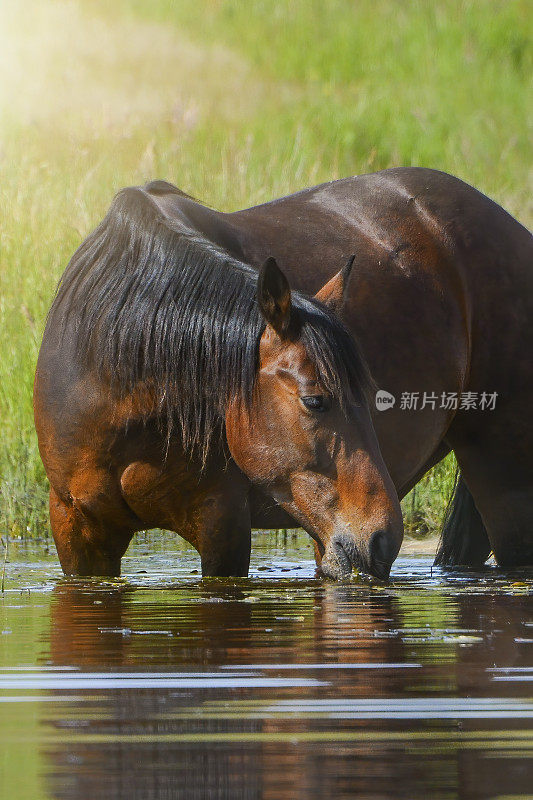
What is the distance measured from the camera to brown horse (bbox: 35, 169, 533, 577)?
15.7 ft

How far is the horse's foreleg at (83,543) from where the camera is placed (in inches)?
212

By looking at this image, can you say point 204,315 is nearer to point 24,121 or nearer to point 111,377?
point 111,377

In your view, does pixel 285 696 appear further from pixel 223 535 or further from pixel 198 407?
pixel 223 535

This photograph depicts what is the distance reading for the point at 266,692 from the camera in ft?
9.57

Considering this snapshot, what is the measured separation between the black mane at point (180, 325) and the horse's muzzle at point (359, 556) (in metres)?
0.44

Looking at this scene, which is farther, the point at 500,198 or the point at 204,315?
the point at 500,198

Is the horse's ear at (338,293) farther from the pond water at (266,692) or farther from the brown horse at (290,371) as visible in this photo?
the pond water at (266,692)

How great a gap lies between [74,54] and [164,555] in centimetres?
1384

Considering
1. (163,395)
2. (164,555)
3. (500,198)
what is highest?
(500,198)

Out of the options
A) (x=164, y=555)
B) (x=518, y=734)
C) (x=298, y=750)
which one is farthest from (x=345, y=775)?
(x=164, y=555)

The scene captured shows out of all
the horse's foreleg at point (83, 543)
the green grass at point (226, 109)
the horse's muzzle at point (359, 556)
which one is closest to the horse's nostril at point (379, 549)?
the horse's muzzle at point (359, 556)

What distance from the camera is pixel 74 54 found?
19.5 meters

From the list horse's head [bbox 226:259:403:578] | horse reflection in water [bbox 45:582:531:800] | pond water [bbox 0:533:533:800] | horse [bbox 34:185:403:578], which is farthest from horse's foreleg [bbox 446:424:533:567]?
horse reflection in water [bbox 45:582:531:800]

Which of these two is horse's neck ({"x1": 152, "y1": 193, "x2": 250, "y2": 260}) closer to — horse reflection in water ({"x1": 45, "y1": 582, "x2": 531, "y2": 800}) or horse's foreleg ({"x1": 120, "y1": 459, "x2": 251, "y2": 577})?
horse's foreleg ({"x1": 120, "y1": 459, "x2": 251, "y2": 577})
